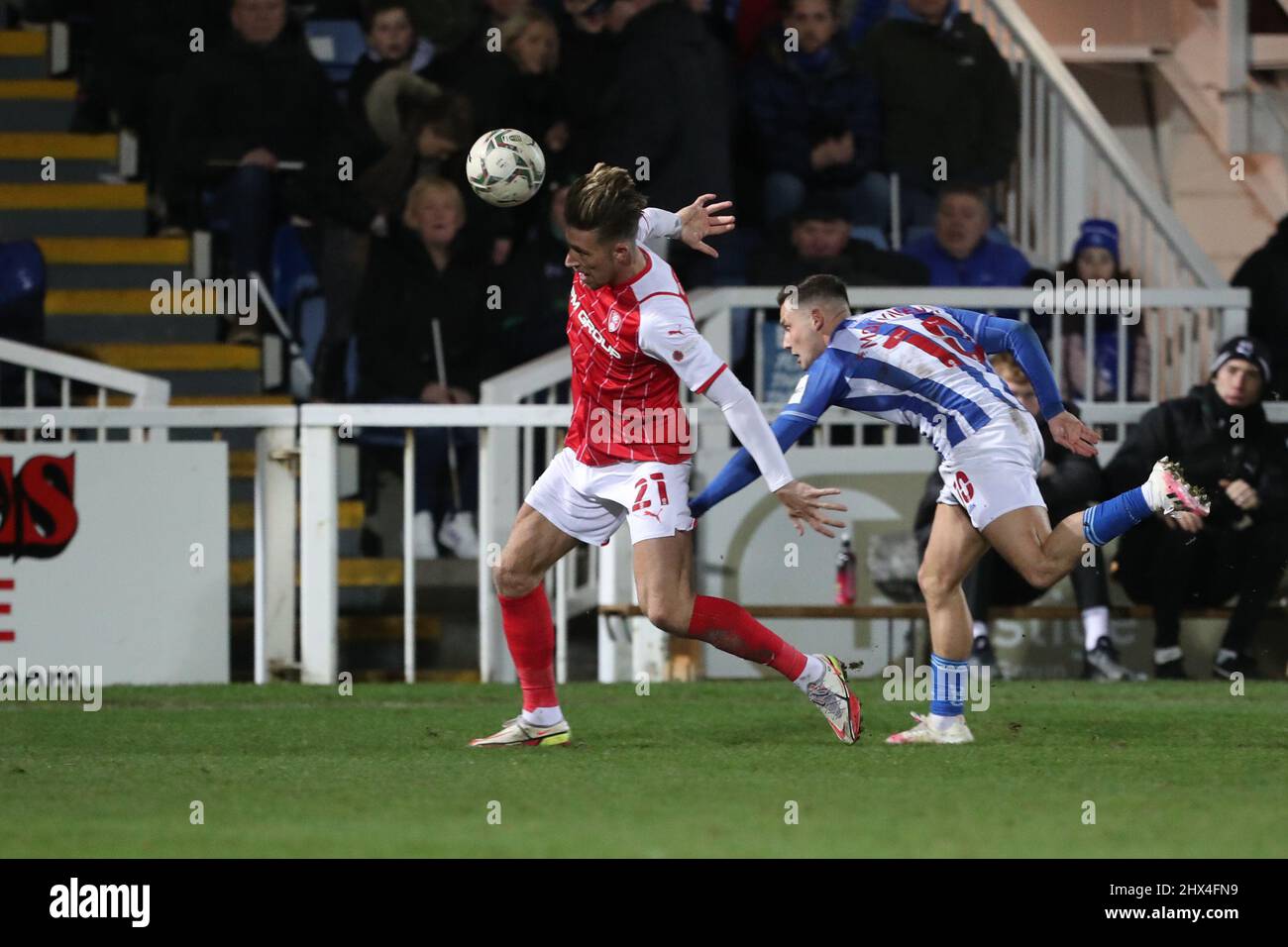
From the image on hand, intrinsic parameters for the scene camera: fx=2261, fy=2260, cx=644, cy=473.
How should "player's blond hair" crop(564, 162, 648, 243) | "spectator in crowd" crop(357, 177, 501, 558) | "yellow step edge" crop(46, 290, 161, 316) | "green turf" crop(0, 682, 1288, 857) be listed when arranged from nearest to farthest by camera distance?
"green turf" crop(0, 682, 1288, 857), "player's blond hair" crop(564, 162, 648, 243), "spectator in crowd" crop(357, 177, 501, 558), "yellow step edge" crop(46, 290, 161, 316)

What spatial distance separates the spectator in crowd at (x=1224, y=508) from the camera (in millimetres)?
11773

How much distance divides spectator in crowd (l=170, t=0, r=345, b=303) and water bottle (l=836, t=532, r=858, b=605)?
463cm

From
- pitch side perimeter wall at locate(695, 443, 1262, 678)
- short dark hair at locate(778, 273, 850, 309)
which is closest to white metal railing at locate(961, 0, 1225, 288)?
pitch side perimeter wall at locate(695, 443, 1262, 678)

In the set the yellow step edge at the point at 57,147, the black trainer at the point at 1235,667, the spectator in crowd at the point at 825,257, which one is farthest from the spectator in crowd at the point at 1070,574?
the yellow step edge at the point at 57,147

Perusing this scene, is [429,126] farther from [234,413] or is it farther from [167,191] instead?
[234,413]

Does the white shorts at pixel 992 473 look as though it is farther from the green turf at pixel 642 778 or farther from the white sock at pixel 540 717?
the white sock at pixel 540 717

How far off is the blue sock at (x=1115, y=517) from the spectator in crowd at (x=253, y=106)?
289 inches

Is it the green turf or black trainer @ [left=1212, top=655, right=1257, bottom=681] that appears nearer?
the green turf

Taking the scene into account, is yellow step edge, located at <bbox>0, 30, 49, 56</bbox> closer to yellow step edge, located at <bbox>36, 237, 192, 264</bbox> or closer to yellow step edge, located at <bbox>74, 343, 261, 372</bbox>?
yellow step edge, located at <bbox>36, 237, 192, 264</bbox>

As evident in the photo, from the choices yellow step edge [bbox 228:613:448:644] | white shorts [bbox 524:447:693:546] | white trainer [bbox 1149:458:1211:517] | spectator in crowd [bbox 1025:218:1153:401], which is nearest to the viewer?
white shorts [bbox 524:447:693:546]

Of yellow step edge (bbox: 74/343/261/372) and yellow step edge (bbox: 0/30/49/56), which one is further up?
yellow step edge (bbox: 0/30/49/56)

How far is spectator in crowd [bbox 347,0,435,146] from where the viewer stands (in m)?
14.6

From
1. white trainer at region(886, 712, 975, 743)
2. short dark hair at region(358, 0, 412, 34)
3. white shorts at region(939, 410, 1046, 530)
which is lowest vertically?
white trainer at region(886, 712, 975, 743)

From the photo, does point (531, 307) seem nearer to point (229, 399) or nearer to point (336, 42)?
point (229, 399)
